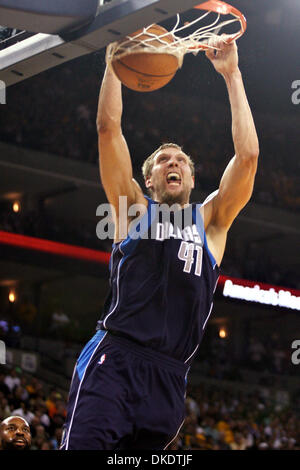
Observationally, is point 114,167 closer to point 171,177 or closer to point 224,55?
point 171,177

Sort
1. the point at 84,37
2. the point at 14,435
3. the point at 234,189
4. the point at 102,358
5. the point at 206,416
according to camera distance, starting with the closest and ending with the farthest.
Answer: the point at 102,358, the point at 234,189, the point at 84,37, the point at 14,435, the point at 206,416

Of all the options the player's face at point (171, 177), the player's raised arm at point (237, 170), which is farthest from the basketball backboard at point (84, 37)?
the player's face at point (171, 177)

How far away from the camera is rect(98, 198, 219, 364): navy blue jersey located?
3334mm

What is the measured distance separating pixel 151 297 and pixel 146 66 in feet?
3.79

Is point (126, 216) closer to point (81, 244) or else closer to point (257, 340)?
point (81, 244)

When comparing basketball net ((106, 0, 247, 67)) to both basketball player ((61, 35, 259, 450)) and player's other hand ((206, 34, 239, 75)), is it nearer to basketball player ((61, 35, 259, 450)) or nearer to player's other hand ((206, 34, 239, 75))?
player's other hand ((206, 34, 239, 75))

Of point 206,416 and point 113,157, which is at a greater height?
point 113,157

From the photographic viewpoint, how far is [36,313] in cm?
1714

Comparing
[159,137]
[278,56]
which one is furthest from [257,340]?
[278,56]

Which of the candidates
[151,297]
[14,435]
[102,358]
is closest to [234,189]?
[151,297]

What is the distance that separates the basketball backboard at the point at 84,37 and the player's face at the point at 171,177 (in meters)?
0.64

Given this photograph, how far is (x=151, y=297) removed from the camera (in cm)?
335

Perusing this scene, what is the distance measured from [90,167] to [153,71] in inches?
514

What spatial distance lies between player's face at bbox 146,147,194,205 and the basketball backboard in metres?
0.64
